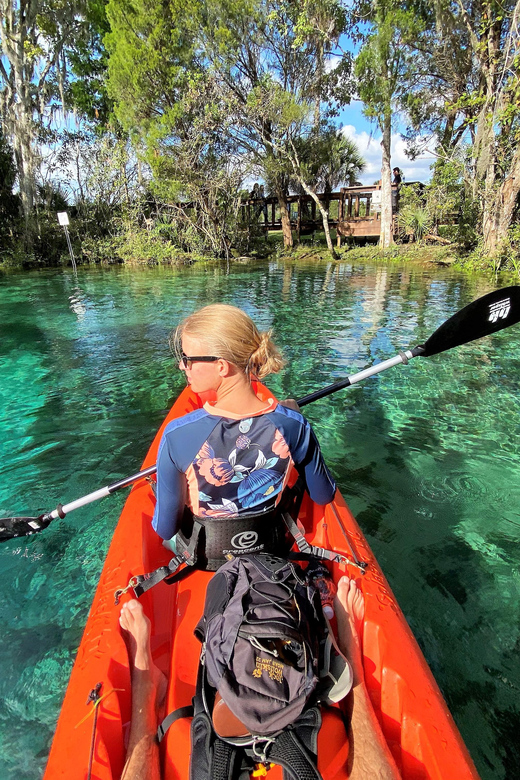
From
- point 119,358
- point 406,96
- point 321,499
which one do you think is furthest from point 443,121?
point 321,499

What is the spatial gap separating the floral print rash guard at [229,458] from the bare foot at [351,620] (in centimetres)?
42

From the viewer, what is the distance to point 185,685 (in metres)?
1.52

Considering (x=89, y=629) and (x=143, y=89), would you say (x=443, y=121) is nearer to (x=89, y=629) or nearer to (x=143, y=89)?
(x=143, y=89)

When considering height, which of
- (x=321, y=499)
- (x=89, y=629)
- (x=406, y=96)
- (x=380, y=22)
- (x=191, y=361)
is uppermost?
(x=380, y=22)

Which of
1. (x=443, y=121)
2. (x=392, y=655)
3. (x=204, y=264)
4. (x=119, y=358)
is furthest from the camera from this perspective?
(x=443, y=121)

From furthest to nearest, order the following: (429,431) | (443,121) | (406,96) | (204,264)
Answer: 1. (443,121)
2. (204,264)
3. (406,96)
4. (429,431)

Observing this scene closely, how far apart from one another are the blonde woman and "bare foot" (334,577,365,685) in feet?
1.37

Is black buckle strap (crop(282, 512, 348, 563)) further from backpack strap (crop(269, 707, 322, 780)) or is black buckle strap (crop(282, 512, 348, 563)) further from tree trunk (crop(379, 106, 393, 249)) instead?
tree trunk (crop(379, 106, 393, 249))

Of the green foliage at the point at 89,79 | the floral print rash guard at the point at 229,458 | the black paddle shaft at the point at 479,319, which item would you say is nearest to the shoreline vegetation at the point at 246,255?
the green foliage at the point at 89,79

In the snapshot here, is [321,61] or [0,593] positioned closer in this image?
[0,593]

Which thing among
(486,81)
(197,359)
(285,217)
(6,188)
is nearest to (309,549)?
(197,359)

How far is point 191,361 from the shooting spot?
155cm

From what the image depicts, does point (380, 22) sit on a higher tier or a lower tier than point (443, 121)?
higher

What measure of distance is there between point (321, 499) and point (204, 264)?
17.1m
